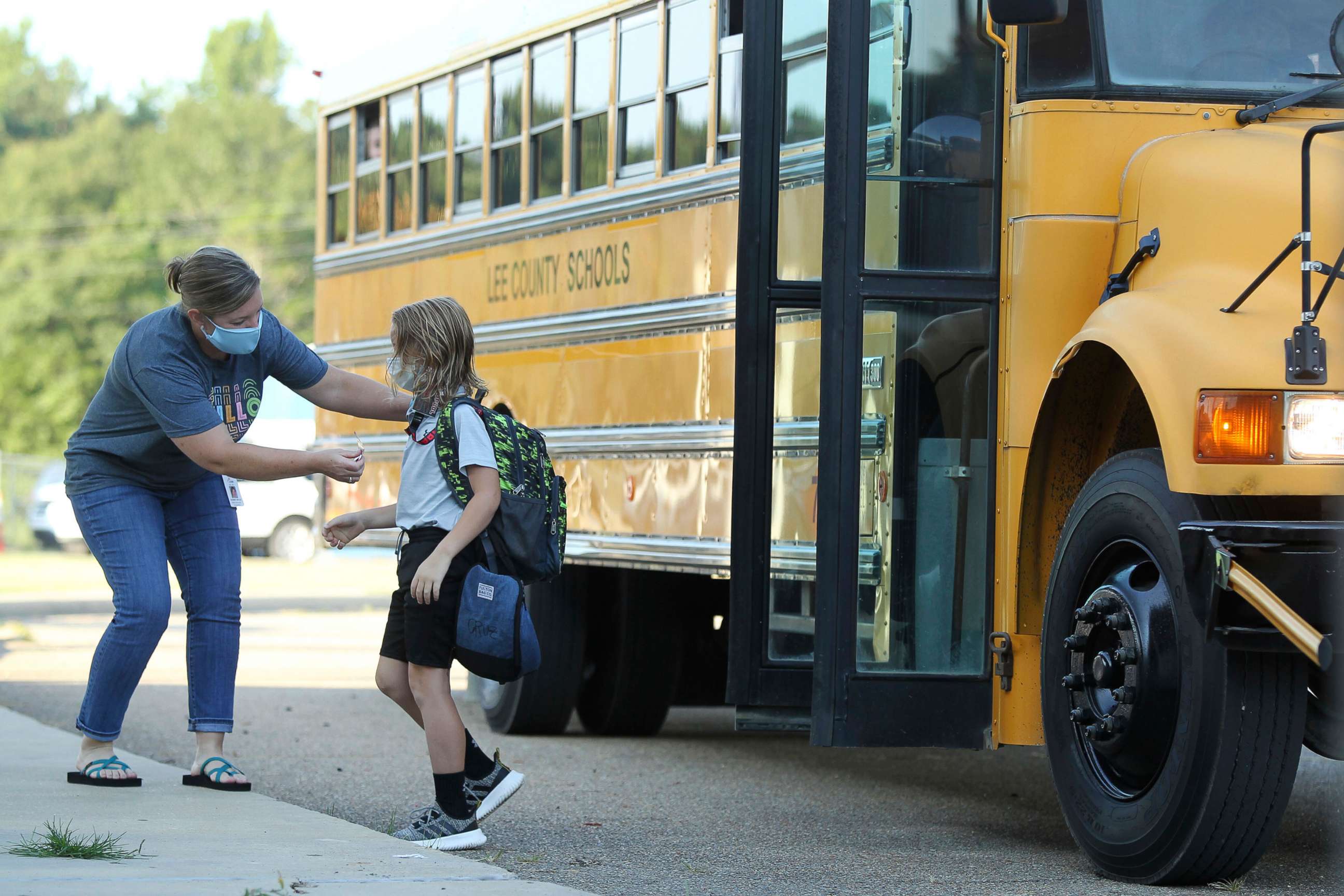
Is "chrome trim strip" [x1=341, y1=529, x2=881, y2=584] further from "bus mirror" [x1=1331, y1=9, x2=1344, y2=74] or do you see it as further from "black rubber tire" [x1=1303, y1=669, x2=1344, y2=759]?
"bus mirror" [x1=1331, y1=9, x2=1344, y2=74]

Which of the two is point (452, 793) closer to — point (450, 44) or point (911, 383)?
point (911, 383)

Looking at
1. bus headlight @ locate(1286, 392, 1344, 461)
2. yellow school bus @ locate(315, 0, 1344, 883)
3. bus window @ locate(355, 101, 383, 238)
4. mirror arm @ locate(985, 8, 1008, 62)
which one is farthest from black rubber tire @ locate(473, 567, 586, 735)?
bus headlight @ locate(1286, 392, 1344, 461)

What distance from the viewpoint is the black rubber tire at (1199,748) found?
14.4 feet

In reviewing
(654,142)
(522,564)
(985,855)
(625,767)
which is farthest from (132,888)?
(654,142)

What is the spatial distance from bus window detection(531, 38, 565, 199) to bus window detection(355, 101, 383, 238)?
176 cm

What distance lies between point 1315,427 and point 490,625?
1.98 meters

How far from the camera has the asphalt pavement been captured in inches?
198

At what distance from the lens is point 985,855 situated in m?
5.41

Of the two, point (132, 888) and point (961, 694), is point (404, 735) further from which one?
point (132, 888)

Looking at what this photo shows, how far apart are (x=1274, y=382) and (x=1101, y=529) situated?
0.70 metres

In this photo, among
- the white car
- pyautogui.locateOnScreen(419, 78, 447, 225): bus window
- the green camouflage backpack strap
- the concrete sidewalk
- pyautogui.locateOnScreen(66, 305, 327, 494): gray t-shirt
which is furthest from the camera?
the white car

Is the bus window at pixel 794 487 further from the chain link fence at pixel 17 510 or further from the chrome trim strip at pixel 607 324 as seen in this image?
the chain link fence at pixel 17 510

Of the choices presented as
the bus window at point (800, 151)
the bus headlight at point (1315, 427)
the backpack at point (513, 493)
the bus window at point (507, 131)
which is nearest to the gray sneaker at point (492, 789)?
the backpack at point (513, 493)

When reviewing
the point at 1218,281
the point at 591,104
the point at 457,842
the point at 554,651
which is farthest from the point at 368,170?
the point at 1218,281
